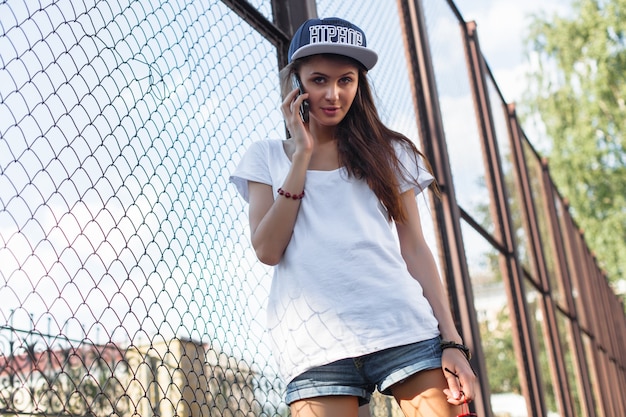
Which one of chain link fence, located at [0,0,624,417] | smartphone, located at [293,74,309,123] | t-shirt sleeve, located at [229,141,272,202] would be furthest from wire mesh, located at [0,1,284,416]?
smartphone, located at [293,74,309,123]

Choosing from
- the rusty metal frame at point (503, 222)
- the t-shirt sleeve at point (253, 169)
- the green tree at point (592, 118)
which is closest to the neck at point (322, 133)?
the t-shirt sleeve at point (253, 169)

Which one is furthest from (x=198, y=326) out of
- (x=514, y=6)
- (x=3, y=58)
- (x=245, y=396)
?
(x=514, y=6)

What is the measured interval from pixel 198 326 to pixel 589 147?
15.5 metres

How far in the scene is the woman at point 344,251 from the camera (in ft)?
4.99

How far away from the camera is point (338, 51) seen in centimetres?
170

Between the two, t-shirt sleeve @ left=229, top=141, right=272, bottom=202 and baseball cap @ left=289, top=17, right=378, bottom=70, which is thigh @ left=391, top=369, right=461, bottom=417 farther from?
baseball cap @ left=289, top=17, right=378, bottom=70

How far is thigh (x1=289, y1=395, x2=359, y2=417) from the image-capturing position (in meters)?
1.51

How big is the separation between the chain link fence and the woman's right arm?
238 mm

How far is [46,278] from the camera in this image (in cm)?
138

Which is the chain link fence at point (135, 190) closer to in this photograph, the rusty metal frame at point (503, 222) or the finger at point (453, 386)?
the finger at point (453, 386)

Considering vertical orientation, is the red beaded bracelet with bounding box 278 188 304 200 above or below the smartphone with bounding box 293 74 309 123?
below

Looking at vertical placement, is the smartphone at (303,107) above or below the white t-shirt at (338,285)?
above

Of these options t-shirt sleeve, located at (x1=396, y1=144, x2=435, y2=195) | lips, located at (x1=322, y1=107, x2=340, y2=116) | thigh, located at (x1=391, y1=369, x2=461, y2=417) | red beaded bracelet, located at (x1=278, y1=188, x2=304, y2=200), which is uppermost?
lips, located at (x1=322, y1=107, x2=340, y2=116)

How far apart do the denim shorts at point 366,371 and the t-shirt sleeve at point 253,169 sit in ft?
1.33
